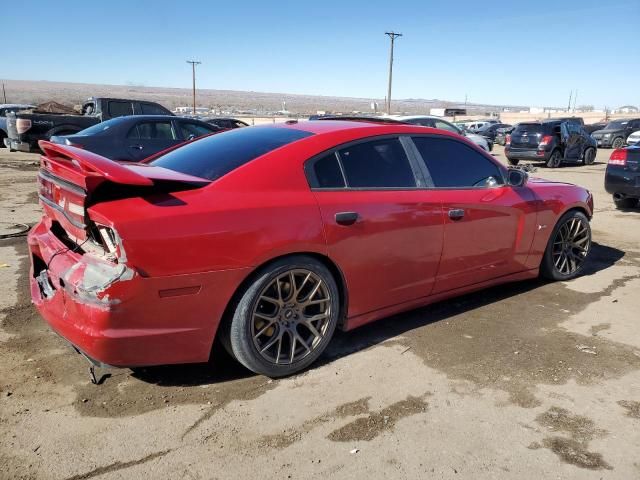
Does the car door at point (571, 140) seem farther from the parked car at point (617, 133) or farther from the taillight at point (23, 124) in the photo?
the taillight at point (23, 124)

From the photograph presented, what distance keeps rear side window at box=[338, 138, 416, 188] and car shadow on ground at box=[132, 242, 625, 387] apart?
1.07 m

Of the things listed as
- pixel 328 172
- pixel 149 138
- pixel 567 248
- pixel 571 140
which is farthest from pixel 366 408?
pixel 571 140

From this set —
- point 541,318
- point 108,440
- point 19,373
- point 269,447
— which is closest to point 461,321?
point 541,318

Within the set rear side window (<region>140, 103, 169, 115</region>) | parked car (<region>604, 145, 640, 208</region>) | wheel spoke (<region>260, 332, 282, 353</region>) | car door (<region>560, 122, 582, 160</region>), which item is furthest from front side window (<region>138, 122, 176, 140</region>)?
car door (<region>560, 122, 582, 160</region>)

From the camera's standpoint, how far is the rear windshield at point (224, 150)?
3.22 metres

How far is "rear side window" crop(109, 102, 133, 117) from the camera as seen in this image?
53.3ft

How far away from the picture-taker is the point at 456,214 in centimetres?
387

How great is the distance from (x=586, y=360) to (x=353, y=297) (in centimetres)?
159

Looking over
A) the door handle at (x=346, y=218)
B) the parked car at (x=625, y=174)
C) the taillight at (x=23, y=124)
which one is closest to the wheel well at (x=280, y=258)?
the door handle at (x=346, y=218)

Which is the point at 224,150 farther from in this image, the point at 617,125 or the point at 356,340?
the point at 617,125

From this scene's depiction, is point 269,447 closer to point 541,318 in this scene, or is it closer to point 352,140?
point 352,140

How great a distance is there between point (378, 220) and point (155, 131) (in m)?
9.04

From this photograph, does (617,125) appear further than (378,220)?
Yes

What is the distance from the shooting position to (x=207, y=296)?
281cm
